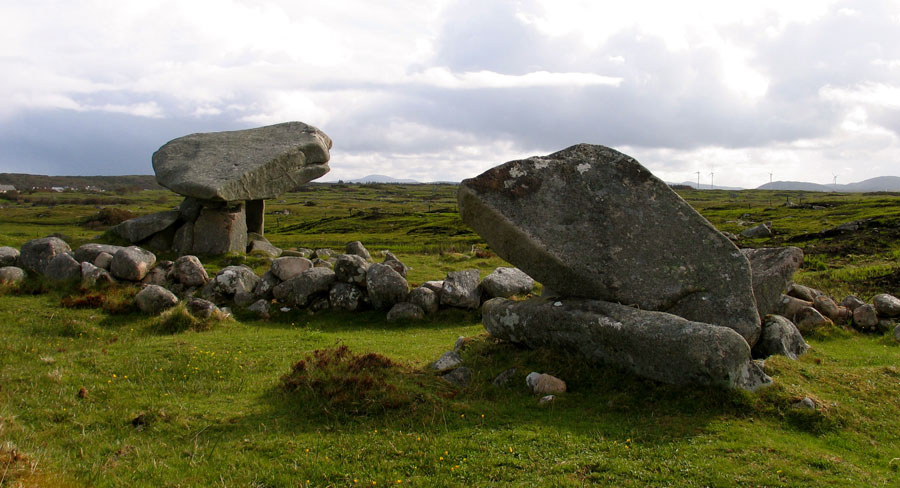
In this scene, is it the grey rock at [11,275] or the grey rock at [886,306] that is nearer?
the grey rock at [886,306]

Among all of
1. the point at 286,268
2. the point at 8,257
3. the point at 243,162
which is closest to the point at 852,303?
the point at 286,268

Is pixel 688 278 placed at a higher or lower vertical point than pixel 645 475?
higher

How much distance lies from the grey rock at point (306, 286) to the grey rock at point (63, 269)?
6.81 meters

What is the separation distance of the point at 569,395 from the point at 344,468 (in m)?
4.56

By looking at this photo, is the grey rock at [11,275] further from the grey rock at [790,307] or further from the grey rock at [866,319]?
the grey rock at [866,319]

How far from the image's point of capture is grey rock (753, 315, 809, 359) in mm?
13156

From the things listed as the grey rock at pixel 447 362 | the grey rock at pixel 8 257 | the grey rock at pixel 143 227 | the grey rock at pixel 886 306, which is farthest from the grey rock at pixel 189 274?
the grey rock at pixel 886 306

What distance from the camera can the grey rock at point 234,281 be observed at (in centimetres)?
2014

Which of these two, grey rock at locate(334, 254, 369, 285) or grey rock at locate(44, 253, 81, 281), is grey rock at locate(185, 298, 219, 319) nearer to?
grey rock at locate(334, 254, 369, 285)

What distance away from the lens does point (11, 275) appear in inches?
765

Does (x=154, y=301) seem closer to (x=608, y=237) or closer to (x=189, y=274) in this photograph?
(x=189, y=274)

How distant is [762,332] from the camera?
13.6 metres

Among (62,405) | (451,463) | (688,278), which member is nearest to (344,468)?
(451,463)

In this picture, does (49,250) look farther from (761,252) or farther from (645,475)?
(761,252)
